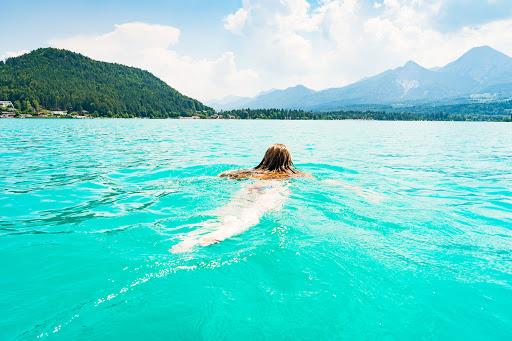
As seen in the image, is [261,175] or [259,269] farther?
[261,175]

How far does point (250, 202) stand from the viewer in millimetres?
9070

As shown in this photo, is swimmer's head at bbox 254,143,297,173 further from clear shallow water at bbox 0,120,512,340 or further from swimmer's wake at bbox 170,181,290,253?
clear shallow water at bbox 0,120,512,340

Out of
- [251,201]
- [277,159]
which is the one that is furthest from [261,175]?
[251,201]

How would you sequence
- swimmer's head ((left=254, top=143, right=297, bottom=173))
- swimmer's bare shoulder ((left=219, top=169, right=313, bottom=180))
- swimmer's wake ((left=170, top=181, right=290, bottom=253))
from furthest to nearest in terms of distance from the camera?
swimmer's head ((left=254, top=143, right=297, bottom=173)) < swimmer's bare shoulder ((left=219, top=169, right=313, bottom=180)) < swimmer's wake ((left=170, top=181, right=290, bottom=253))

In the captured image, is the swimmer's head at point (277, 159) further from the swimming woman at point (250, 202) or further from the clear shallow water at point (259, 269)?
the clear shallow water at point (259, 269)

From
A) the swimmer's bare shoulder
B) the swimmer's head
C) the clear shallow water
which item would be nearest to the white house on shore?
the clear shallow water

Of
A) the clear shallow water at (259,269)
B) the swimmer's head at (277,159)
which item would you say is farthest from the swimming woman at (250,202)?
the clear shallow water at (259,269)

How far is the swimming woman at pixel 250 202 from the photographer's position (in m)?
6.83

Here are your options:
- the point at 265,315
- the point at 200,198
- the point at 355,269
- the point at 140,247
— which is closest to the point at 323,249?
the point at 355,269

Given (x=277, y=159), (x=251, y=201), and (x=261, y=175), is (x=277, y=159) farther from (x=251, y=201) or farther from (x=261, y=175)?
(x=251, y=201)

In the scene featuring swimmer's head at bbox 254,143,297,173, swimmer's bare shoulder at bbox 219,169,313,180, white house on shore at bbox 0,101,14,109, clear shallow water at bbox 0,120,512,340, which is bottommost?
clear shallow water at bbox 0,120,512,340

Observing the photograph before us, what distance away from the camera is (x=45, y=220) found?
8250mm

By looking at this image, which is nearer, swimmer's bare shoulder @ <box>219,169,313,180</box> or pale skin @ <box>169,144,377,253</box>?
pale skin @ <box>169,144,377,253</box>

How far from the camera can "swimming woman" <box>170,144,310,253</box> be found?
683 cm
